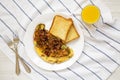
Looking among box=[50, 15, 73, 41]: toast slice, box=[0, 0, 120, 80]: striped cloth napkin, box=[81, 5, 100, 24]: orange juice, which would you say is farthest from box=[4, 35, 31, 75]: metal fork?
box=[81, 5, 100, 24]: orange juice

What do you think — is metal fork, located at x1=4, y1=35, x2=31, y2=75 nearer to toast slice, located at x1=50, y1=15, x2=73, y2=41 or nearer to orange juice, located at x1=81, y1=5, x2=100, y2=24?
toast slice, located at x1=50, y1=15, x2=73, y2=41

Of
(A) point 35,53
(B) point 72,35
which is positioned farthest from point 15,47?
(B) point 72,35

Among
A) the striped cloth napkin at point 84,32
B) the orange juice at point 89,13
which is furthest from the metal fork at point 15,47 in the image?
the orange juice at point 89,13

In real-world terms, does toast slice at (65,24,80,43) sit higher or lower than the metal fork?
lower

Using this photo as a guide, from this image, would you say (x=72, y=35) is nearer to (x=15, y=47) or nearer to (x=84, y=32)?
(x=84, y=32)

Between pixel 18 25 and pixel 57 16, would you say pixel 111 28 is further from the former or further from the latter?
pixel 18 25

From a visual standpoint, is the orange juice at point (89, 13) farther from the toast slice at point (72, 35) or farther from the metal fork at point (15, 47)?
the metal fork at point (15, 47)
